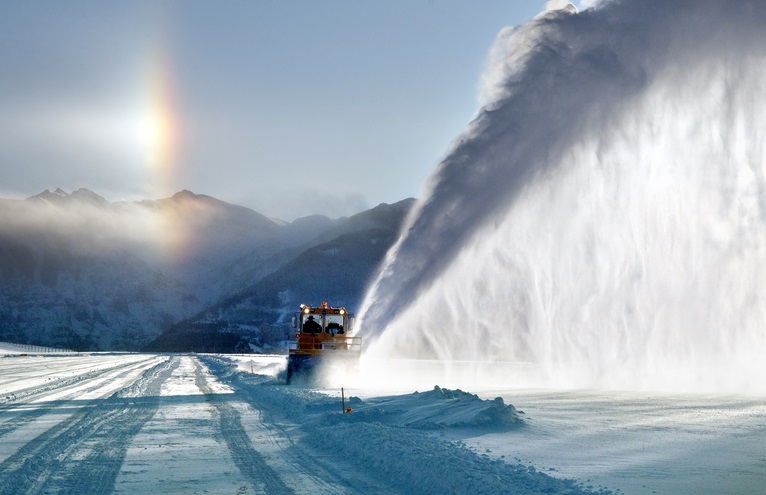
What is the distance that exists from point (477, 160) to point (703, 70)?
9.64 metres

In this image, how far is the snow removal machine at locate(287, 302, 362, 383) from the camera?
2886cm

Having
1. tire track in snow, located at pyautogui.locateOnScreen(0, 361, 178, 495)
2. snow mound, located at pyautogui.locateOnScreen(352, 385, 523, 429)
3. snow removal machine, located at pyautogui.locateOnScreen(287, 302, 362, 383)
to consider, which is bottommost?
tire track in snow, located at pyautogui.locateOnScreen(0, 361, 178, 495)

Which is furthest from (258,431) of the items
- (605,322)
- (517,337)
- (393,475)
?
(517,337)

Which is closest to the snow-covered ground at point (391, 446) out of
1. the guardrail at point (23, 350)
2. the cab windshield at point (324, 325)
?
the cab windshield at point (324, 325)

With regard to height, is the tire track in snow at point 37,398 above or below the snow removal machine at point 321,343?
below

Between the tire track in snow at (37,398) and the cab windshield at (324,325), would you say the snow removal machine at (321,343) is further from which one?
the tire track in snow at (37,398)

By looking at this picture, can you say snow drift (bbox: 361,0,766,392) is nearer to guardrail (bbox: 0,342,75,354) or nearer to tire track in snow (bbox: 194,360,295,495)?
tire track in snow (bbox: 194,360,295,495)

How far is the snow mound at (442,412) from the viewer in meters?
14.9

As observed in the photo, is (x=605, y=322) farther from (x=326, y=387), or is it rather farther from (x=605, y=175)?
(x=326, y=387)

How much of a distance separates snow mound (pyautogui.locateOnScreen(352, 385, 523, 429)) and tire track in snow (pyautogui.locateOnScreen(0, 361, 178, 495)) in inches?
205

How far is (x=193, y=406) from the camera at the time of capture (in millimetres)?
20719

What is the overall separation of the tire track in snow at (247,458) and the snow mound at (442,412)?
276 centimetres

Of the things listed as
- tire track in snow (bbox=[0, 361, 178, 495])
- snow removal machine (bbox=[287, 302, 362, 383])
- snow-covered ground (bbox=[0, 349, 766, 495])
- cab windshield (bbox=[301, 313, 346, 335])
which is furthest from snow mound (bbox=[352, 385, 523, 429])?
cab windshield (bbox=[301, 313, 346, 335])

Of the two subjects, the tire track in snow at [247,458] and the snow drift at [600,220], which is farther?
the snow drift at [600,220]
